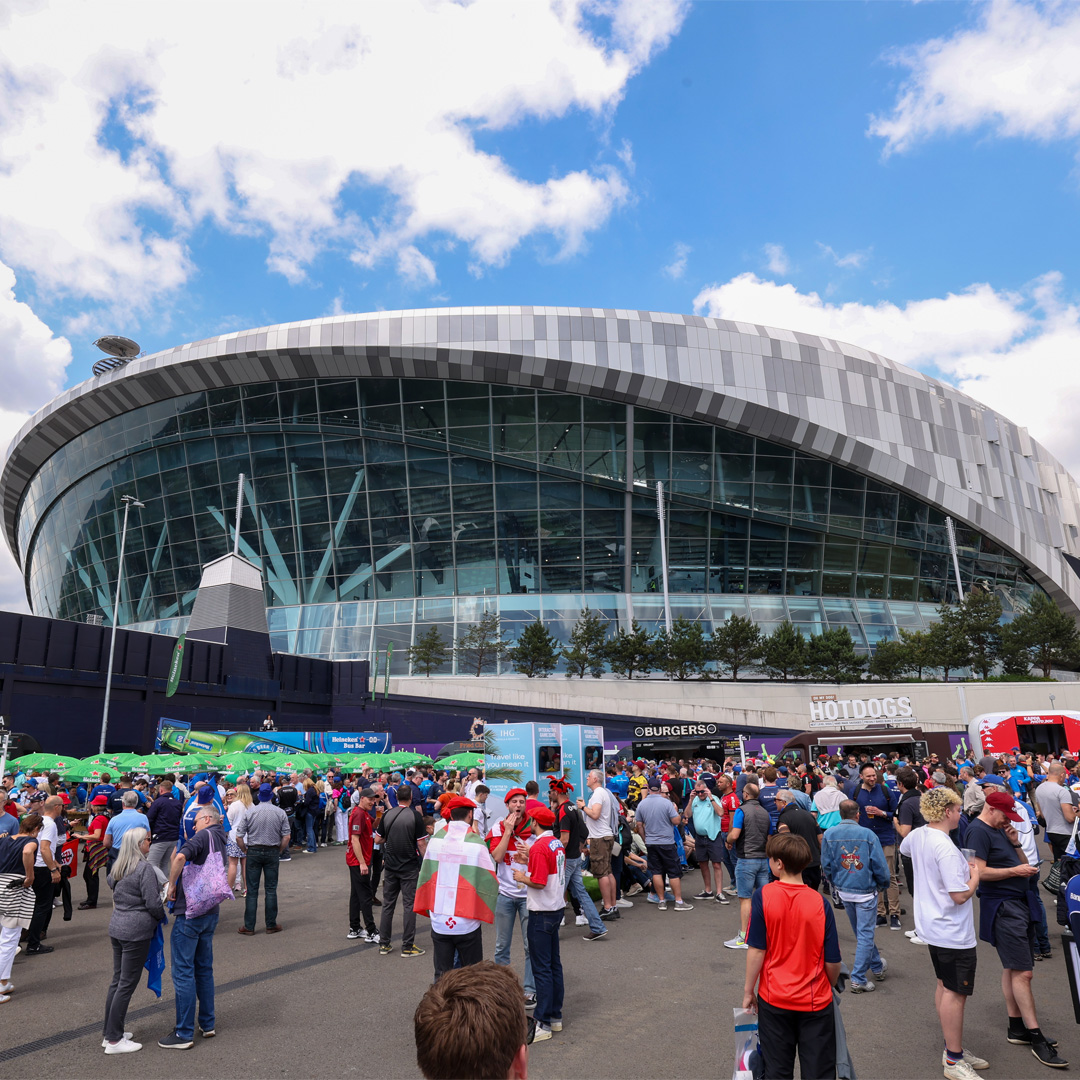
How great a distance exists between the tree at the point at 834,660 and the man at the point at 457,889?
41482 mm

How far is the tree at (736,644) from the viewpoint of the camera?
146 feet

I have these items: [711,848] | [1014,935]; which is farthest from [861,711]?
[1014,935]

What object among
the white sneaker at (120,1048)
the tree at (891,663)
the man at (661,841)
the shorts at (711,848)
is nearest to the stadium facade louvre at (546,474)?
the tree at (891,663)

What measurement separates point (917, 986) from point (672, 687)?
37.4m

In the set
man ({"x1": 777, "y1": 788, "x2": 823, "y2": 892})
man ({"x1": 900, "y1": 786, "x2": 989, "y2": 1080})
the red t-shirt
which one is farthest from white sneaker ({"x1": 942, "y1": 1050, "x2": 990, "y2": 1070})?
the red t-shirt

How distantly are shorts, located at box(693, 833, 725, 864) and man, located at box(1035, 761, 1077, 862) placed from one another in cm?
431

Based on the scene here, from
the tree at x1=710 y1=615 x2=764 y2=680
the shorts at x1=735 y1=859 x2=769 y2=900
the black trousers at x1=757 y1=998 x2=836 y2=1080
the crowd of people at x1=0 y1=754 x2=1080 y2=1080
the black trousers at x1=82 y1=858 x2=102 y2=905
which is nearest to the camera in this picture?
the black trousers at x1=757 y1=998 x2=836 y2=1080

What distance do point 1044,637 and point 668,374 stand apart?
26.1 m

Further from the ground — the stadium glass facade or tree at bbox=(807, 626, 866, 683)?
the stadium glass facade

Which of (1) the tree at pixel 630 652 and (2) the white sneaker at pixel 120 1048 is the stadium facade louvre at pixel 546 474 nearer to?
(1) the tree at pixel 630 652

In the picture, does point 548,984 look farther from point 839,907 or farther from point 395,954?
point 839,907

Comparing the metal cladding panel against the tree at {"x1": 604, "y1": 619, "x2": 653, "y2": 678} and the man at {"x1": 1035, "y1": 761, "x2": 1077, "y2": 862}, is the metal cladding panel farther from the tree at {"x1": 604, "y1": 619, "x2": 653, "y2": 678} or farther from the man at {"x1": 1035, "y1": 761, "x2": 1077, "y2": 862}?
the man at {"x1": 1035, "y1": 761, "x2": 1077, "y2": 862}

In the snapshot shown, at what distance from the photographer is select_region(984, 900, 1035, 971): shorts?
579 cm

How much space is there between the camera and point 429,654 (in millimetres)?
45906
